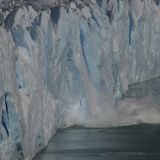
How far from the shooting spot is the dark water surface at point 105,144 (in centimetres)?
3556

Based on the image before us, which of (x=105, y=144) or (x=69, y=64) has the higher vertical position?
(x=69, y=64)

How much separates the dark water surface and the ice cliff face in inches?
24.6

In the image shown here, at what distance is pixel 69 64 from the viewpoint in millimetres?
41531

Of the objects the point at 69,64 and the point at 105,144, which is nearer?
the point at 105,144

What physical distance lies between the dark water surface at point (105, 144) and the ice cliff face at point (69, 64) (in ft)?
2.05

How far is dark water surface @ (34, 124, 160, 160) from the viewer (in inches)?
1400

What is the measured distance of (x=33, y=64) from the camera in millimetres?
32656

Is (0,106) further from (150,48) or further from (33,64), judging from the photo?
(150,48)

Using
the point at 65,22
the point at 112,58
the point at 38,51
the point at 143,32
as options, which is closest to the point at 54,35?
the point at 65,22

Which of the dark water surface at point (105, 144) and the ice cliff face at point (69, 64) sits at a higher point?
the ice cliff face at point (69, 64)

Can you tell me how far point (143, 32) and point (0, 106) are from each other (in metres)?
33.5

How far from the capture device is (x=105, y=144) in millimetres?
38500

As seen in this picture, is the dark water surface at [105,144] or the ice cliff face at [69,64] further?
the dark water surface at [105,144]

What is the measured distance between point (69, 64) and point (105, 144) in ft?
16.1
